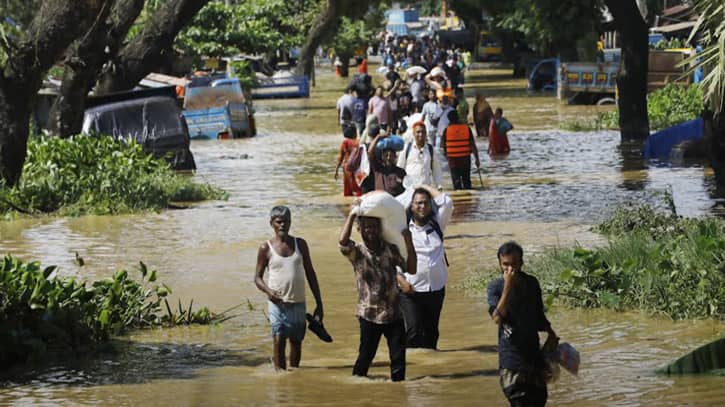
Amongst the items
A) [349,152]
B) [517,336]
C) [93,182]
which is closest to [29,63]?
[93,182]

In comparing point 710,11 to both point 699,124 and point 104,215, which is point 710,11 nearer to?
point 104,215

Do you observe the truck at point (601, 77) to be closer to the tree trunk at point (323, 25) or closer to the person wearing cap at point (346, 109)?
the person wearing cap at point (346, 109)

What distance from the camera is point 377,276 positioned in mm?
9406

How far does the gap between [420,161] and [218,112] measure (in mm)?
20506

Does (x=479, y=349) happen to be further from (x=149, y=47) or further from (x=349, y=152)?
(x=149, y=47)

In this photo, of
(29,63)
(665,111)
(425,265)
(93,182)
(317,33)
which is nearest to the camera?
(425,265)

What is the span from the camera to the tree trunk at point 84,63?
2447cm

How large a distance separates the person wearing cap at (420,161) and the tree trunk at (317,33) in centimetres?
4645

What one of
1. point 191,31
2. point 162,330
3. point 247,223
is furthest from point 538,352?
point 191,31

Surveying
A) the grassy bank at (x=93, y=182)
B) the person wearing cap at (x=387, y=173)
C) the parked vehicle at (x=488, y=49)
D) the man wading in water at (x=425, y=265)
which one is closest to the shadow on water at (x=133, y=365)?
the man wading in water at (x=425, y=265)

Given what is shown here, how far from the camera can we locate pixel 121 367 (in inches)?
424

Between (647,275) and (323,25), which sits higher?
(323,25)

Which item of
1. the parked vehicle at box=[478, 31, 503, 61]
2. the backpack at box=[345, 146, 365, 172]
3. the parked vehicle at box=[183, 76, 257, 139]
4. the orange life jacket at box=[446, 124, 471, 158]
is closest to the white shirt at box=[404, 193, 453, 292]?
the backpack at box=[345, 146, 365, 172]

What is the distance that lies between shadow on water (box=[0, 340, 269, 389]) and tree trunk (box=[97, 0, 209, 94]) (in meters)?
17.0
